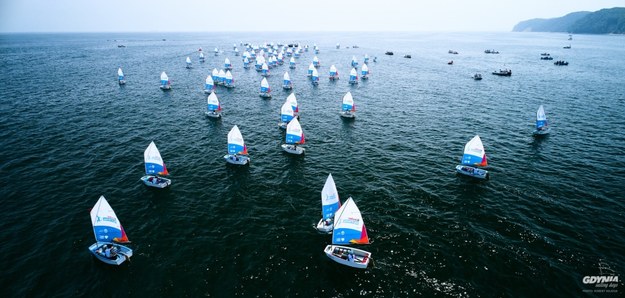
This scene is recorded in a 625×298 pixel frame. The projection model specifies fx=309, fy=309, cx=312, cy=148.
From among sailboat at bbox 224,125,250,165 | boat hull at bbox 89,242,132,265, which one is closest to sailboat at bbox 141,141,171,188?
sailboat at bbox 224,125,250,165

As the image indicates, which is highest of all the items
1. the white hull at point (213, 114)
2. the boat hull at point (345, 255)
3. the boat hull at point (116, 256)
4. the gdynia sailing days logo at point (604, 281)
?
the white hull at point (213, 114)

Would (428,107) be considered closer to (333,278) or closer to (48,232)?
(333,278)

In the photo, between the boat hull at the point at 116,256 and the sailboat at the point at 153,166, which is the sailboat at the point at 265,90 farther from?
the boat hull at the point at 116,256

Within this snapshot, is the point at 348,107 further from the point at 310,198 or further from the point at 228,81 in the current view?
the point at 228,81

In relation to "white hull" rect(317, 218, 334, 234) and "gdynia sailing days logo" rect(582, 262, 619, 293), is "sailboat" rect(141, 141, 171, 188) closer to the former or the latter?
"white hull" rect(317, 218, 334, 234)

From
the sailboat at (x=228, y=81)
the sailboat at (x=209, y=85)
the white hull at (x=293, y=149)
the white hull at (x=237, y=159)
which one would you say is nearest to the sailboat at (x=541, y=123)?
the white hull at (x=293, y=149)
